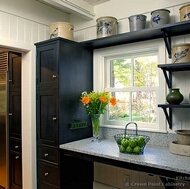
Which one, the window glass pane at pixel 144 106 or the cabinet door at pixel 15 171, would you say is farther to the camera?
the cabinet door at pixel 15 171

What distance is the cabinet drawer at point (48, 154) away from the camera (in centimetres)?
234

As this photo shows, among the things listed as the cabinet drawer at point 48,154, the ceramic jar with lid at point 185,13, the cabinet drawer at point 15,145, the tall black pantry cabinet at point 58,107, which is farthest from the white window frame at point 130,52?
the cabinet drawer at point 15,145

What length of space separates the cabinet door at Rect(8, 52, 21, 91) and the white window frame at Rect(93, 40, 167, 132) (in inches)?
39.8

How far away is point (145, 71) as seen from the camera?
98.6 inches

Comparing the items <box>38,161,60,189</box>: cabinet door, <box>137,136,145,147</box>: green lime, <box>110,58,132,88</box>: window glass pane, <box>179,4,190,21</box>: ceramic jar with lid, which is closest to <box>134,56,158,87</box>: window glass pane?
<box>110,58,132,88</box>: window glass pane

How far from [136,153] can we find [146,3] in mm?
1659

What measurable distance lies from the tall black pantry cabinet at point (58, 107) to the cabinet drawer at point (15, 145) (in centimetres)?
41

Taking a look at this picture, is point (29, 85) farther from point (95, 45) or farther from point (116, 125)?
point (116, 125)

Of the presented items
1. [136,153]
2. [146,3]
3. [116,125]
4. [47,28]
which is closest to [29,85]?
[47,28]

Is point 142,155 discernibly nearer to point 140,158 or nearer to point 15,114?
point 140,158

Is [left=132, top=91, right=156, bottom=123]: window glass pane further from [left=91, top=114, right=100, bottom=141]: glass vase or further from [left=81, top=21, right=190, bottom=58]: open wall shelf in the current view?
[left=81, top=21, right=190, bottom=58]: open wall shelf

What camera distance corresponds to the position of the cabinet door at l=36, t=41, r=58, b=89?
7.78ft

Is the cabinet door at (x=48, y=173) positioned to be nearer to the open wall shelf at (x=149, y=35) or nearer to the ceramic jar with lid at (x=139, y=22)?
the open wall shelf at (x=149, y=35)

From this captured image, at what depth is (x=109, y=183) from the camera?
2621 millimetres
